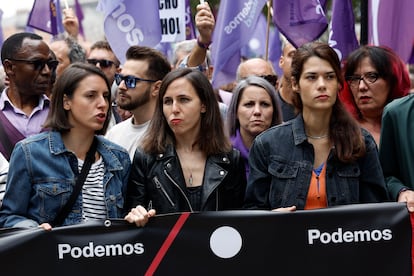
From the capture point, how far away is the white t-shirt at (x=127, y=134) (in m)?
6.42

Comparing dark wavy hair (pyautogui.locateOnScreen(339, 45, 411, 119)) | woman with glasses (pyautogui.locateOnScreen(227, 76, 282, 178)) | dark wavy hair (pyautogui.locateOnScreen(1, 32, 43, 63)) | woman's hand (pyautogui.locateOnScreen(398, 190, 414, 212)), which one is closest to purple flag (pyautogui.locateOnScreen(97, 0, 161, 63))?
dark wavy hair (pyautogui.locateOnScreen(1, 32, 43, 63))

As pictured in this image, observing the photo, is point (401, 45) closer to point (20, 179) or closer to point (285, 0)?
point (285, 0)

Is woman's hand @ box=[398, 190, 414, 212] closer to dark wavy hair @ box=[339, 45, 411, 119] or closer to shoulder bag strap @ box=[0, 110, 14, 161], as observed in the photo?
dark wavy hair @ box=[339, 45, 411, 119]

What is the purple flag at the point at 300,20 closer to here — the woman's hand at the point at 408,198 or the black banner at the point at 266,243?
the woman's hand at the point at 408,198

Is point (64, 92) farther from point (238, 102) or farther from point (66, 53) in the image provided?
point (66, 53)

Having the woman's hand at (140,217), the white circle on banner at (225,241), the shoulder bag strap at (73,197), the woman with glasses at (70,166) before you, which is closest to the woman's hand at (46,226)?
the woman with glasses at (70,166)

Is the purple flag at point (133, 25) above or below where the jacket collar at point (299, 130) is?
above

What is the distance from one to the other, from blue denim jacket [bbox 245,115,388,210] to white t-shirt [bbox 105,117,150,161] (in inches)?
56.9

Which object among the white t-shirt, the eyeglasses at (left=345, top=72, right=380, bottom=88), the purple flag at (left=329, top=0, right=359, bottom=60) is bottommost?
the white t-shirt

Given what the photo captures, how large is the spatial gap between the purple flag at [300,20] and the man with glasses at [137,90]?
1.07m

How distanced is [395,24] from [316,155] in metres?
2.36

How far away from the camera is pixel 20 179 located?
4992mm

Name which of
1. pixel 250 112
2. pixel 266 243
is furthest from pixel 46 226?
pixel 250 112

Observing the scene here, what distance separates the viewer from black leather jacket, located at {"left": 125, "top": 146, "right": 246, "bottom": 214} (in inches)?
208
